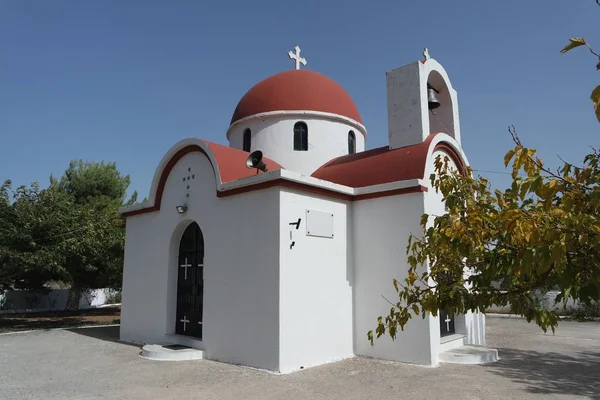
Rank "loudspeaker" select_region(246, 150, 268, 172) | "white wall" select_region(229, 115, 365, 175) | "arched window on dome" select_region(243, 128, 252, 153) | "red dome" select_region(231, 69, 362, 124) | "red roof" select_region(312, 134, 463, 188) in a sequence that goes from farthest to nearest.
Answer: "arched window on dome" select_region(243, 128, 252, 153) < "red dome" select_region(231, 69, 362, 124) < "white wall" select_region(229, 115, 365, 175) < "red roof" select_region(312, 134, 463, 188) < "loudspeaker" select_region(246, 150, 268, 172)

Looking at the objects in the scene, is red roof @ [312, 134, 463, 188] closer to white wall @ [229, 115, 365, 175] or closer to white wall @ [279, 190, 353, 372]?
white wall @ [279, 190, 353, 372]

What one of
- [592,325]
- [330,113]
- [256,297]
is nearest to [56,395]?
[256,297]

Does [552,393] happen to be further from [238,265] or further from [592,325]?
[592,325]

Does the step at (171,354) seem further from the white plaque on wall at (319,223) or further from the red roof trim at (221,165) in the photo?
the red roof trim at (221,165)

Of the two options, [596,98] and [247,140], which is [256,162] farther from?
[596,98]

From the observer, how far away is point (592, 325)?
626 inches

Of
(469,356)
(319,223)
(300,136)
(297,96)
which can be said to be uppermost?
(297,96)

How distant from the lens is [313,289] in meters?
8.49

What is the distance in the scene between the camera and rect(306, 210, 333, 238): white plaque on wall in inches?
339

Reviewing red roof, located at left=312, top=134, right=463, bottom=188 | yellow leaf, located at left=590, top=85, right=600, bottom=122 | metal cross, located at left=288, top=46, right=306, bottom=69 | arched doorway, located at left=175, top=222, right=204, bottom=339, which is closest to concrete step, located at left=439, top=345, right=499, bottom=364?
red roof, located at left=312, top=134, right=463, bottom=188

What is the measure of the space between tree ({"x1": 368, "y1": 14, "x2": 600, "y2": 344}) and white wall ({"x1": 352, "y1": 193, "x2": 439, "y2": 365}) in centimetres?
563

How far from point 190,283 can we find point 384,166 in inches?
205

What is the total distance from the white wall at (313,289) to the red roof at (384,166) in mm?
1040

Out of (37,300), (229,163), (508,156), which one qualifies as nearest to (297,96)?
(229,163)
